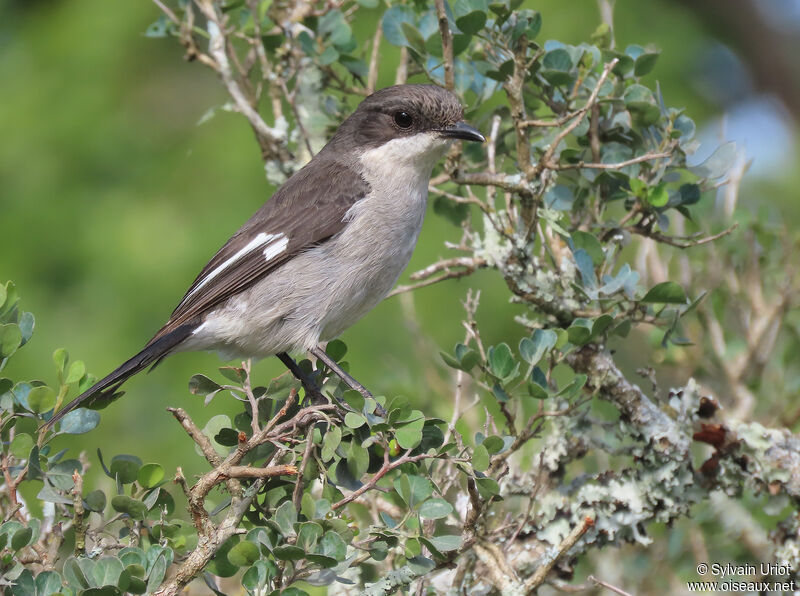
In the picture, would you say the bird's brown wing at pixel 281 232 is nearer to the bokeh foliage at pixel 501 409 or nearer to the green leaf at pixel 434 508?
the bokeh foliage at pixel 501 409

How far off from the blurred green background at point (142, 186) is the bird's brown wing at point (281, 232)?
4.06 ft

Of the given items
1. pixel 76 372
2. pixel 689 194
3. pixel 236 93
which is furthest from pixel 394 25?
pixel 76 372

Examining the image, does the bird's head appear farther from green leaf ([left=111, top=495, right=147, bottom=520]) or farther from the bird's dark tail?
green leaf ([left=111, top=495, right=147, bottom=520])

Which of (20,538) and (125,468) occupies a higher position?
(20,538)

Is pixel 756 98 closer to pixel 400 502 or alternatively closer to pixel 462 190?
pixel 462 190

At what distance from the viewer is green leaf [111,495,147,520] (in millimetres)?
2508

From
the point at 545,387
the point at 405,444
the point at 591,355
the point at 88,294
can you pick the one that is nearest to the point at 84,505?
the point at 405,444

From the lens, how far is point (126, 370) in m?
3.45

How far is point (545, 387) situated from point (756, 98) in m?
5.68

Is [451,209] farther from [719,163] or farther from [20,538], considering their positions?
[20,538]

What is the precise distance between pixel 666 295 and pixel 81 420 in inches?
70.1

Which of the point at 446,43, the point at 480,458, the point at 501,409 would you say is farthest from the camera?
the point at 446,43

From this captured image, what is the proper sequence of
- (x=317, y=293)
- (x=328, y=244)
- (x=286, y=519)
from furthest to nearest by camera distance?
(x=328, y=244)
(x=317, y=293)
(x=286, y=519)

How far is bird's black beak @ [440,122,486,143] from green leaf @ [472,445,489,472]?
1376mm
